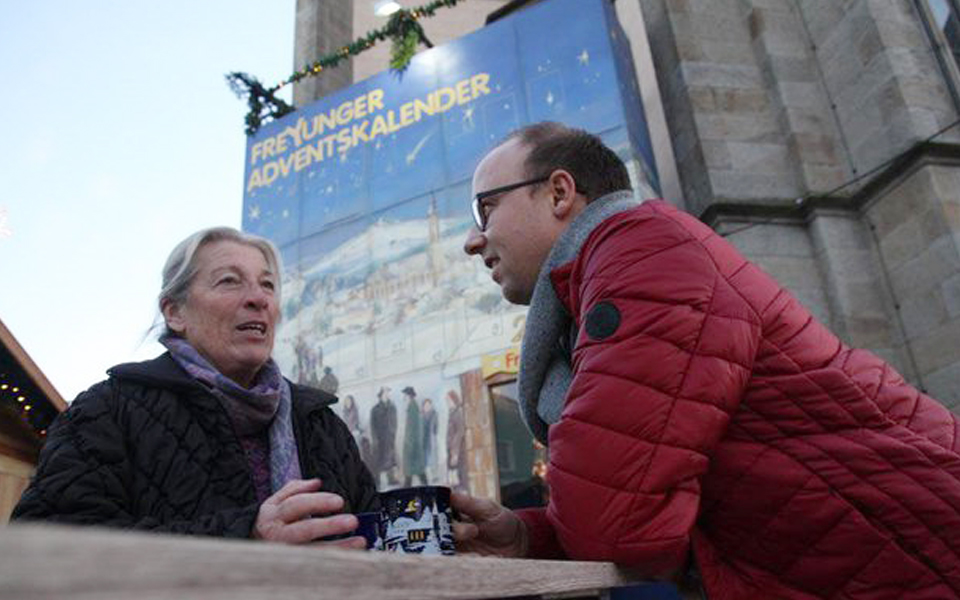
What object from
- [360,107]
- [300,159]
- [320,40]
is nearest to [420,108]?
[360,107]

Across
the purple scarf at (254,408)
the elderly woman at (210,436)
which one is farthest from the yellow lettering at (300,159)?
the purple scarf at (254,408)

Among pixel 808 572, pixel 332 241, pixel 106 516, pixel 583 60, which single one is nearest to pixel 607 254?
pixel 808 572

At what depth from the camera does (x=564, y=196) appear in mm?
1672

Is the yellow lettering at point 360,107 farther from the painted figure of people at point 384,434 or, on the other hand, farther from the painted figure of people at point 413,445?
the painted figure of people at point 413,445

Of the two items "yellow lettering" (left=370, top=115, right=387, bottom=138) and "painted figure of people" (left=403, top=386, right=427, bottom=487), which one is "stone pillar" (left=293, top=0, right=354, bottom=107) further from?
"painted figure of people" (left=403, top=386, right=427, bottom=487)

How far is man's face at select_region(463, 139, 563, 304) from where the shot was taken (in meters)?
1.67

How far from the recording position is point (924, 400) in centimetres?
132

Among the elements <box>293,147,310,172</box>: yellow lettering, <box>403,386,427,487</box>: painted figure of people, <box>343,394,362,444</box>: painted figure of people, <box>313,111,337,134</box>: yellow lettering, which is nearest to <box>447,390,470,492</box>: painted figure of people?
<box>403,386,427,487</box>: painted figure of people

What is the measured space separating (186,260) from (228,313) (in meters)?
Answer: 0.25

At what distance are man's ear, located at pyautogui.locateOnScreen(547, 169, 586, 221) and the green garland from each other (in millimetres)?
10501

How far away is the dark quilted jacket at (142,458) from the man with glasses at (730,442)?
69 cm

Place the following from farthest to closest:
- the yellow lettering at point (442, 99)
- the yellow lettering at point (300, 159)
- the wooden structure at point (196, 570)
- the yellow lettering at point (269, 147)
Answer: the yellow lettering at point (269, 147)
the yellow lettering at point (300, 159)
the yellow lettering at point (442, 99)
the wooden structure at point (196, 570)

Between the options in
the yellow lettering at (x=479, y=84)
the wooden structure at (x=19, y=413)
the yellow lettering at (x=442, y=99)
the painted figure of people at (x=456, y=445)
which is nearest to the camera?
the wooden structure at (x=19, y=413)

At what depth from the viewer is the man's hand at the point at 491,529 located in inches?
53.4
